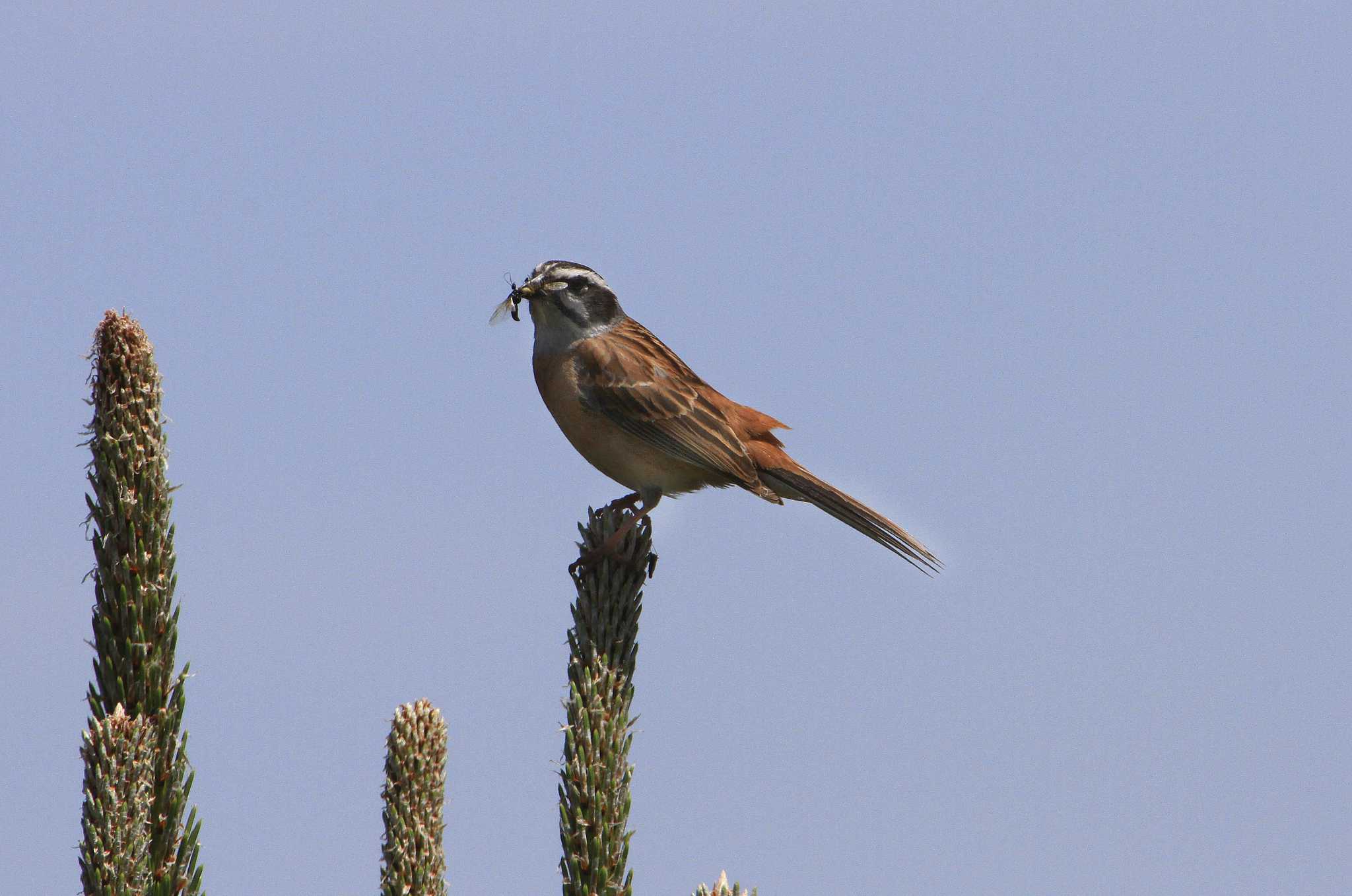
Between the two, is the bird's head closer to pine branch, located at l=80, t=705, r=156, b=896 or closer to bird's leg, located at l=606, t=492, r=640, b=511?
bird's leg, located at l=606, t=492, r=640, b=511

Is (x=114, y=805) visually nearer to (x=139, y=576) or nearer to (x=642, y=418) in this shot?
(x=139, y=576)

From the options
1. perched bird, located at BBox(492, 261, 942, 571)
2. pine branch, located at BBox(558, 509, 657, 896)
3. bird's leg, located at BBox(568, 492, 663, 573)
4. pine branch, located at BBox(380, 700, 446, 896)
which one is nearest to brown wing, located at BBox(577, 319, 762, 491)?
perched bird, located at BBox(492, 261, 942, 571)

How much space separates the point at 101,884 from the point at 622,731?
1.93m

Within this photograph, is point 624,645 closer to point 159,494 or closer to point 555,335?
point 159,494

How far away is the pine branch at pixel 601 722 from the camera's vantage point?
14.9 ft

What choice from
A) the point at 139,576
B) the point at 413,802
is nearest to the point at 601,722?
the point at 413,802

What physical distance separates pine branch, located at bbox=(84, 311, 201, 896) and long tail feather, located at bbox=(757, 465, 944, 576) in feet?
17.9

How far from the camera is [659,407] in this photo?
8773 millimetres

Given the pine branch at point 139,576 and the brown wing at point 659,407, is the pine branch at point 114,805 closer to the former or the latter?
the pine branch at point 139,576

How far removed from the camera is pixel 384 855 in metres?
4.02

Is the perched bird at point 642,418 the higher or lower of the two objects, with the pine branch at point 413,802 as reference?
higher

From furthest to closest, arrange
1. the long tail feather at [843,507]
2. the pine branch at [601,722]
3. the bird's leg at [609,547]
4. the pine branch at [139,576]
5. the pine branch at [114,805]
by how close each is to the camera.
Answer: the long tail feather at [843,507] < the bird's leg at [609,547] < the pine branch at [601,722] < the pine branch at [139,576] < the pine branch at [114,805]

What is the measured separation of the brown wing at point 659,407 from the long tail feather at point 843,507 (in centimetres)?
27

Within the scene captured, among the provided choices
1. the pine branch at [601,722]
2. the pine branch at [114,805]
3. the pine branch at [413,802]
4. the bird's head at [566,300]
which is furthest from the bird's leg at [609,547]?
the bird's head at [566,300]
